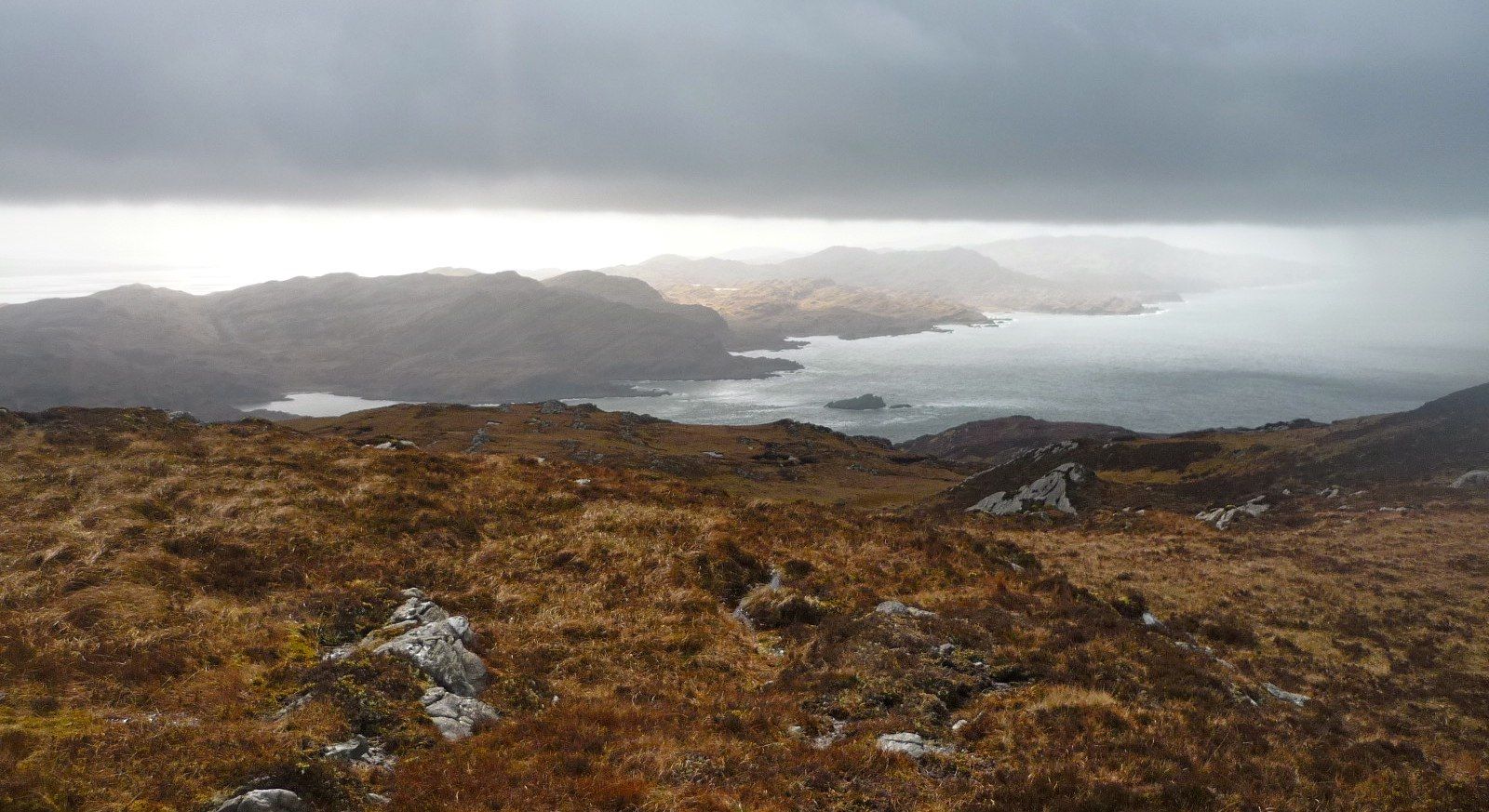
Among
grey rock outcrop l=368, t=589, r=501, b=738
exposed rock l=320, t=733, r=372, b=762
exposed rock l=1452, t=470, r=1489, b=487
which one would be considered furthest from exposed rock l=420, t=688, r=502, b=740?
exposed rock l=1452, t=470, r=1489, b=487

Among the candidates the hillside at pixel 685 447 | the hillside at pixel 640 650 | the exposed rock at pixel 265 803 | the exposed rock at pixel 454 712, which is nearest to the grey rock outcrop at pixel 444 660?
the exposed rock at pixel 454 712

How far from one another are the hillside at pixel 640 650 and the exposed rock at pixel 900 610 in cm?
13

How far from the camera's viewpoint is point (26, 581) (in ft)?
47.6

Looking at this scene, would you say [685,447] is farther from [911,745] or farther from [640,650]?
[911,745]

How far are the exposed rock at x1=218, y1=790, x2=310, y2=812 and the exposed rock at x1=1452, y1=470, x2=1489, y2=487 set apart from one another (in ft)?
218

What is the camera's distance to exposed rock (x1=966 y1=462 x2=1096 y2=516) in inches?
2383

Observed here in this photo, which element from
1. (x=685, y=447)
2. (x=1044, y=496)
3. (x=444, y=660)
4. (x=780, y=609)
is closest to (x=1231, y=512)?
(x=1044, y=496)

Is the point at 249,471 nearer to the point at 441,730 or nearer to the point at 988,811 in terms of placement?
the point at 441,730

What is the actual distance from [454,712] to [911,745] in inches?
341

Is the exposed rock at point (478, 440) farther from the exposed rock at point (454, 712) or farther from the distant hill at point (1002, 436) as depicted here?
the distant hill at point (1002, 436)

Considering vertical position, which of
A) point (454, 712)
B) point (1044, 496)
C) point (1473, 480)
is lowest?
point (1044, 496)

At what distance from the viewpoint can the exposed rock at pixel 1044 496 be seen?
2383 inches

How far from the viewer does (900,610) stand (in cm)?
1942

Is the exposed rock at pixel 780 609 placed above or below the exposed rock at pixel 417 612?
below
